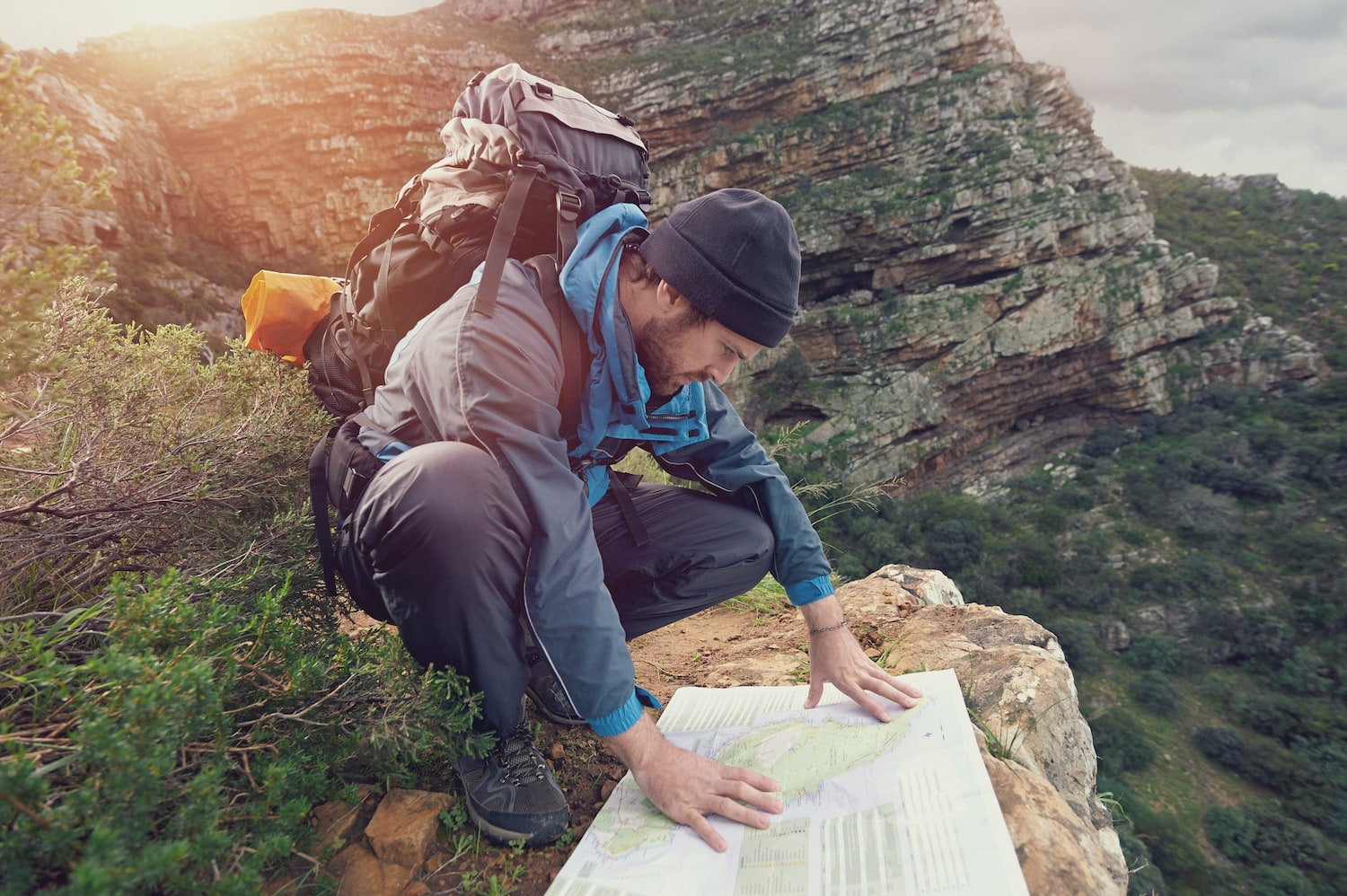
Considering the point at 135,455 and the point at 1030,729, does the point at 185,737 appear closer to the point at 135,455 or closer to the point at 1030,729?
the point at 135,455

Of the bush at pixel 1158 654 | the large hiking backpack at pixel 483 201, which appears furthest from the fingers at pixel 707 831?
the bush at pixel 1158 654

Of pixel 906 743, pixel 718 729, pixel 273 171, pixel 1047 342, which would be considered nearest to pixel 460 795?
pixel 718 729

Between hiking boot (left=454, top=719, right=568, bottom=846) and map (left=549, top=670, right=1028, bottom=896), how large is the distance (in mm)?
100

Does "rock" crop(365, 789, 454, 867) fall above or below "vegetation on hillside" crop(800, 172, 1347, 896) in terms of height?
above

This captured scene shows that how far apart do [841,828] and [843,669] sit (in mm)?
403

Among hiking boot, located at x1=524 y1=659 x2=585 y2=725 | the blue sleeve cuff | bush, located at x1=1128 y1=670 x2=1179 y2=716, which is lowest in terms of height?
bush, located at x1=1128 y1=670 x2=1179 y2=716

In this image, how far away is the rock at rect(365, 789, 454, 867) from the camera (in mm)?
1073

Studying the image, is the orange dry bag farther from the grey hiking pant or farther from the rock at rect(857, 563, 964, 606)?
the rock at rect(857, 563, 964, 606)

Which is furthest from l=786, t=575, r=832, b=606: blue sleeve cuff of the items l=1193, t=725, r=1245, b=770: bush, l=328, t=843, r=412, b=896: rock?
l=1193, t=725, r=1245, b=770: bush

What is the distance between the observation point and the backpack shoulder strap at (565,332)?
1204 mm

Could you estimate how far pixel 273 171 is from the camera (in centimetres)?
2084

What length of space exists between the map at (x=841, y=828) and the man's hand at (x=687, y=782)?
4 centimetres

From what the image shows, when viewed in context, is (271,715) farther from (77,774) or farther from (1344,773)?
(1344,773)

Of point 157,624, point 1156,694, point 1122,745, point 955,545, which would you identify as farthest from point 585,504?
point 1156,694
